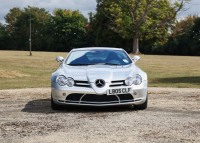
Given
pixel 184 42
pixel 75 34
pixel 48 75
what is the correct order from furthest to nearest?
1. pixel 75 34
2. pixel 184 42
3. pixel 48 75

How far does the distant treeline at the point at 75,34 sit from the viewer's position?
77.1m

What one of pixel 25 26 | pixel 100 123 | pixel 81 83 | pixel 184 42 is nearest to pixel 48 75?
pixel 81 83

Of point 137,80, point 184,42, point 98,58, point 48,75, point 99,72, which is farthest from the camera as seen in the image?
point 184,42

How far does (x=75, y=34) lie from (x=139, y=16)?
37.1 metres

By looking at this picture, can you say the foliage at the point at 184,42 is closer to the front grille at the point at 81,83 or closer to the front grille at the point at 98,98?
the front grille at the point at 98,98

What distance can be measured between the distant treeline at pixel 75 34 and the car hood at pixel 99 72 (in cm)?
6162

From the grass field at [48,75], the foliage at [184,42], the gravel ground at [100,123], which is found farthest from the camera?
the foliage at [184,42]

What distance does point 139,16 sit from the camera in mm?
65562

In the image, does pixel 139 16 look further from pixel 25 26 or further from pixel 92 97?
pixel 92 97

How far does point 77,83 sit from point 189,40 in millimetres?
72284

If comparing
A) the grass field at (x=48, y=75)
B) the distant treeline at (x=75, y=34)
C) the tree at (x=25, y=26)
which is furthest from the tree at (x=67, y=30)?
the grass field at (x=48, y=75)

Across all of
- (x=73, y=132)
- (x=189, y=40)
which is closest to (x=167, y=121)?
(x=73, y=132)

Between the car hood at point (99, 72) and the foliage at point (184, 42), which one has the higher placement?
the car hood at point (99, 72)

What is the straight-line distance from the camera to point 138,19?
2562 inches
